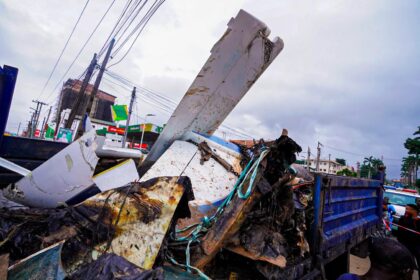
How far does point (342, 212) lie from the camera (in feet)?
9.43

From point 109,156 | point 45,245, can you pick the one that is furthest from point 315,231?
point 109,156

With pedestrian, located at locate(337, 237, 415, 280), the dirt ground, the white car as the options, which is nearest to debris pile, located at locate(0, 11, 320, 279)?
pedestrian, located at locate(337, 237, 415, 280)

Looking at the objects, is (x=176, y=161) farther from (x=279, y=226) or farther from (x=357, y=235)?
(x=357, y=235)

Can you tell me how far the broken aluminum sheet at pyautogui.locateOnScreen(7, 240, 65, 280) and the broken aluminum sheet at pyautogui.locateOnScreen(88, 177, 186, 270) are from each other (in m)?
0.21

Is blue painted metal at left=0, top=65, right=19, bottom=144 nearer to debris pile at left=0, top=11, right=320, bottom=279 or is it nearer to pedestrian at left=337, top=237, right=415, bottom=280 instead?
debris pile at left=0, top=11, right=320, bottom=279

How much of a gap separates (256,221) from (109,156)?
189 centimetres

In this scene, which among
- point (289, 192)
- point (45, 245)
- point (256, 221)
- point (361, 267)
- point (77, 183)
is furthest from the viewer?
point (361, 267)

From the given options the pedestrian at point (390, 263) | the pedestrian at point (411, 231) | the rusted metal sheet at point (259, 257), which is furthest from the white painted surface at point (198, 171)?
the pedestrian at point (411, 231)

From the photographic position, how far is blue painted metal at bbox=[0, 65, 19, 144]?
232cm

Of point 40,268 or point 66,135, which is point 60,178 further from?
point 66,135

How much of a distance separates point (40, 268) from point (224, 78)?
97.1 inches

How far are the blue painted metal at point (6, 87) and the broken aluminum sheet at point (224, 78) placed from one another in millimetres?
1580

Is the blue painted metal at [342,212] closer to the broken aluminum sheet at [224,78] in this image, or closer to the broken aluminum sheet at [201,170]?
the broken aluminum sheet at [201,170]

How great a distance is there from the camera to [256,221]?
1795mm
